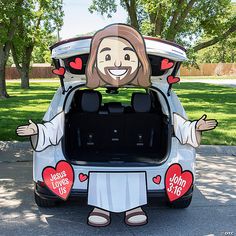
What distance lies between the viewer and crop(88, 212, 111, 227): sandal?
4.24 metres

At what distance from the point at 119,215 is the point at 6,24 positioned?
11.1 metres

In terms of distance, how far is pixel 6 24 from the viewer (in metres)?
14.3

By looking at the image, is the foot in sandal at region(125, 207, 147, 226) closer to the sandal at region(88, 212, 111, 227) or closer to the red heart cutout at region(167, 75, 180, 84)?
the sandal at region(88, 212, 111, 227)

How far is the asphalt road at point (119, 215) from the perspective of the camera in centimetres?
425

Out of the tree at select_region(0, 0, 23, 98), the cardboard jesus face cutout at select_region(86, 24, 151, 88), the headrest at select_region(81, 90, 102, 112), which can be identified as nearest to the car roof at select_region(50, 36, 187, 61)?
the cardboard jesus face cutout at select_region(86, 24, 151, 88)

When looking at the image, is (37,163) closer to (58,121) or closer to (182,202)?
(58,121)

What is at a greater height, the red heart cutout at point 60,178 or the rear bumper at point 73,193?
the red heart cutout at point 60,178

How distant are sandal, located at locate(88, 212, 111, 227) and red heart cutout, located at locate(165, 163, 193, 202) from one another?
26.0 inches

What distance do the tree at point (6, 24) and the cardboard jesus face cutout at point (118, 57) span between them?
18.9 feet

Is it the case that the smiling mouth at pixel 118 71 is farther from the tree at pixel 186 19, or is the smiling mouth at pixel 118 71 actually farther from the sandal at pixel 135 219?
the tree at pixel 186 19

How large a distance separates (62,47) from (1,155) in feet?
13.2

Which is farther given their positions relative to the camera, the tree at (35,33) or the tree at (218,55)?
the tree at (218,55)

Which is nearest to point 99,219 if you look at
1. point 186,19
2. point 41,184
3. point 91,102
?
point 41,184

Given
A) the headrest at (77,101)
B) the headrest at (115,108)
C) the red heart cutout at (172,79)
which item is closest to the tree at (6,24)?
the headrest at (77,101)
